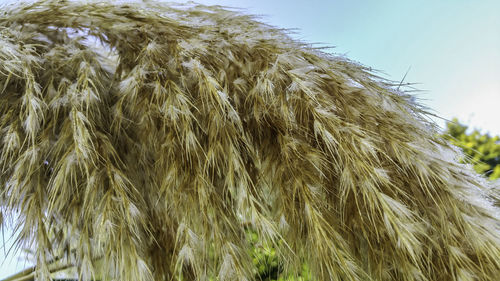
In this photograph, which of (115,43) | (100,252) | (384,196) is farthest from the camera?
(115,43)

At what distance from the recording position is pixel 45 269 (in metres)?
0.76

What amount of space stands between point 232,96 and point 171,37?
19 cm

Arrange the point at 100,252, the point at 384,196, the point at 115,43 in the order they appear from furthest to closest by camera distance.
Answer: the point at 115,43
the point at 100,252
the point at 384,196

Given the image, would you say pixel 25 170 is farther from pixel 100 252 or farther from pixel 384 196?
pixel 384 196

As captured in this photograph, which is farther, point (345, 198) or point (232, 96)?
point (232, 96)

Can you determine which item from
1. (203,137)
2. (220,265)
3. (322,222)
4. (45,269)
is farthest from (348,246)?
(45,269)

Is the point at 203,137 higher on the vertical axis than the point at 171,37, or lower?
lower

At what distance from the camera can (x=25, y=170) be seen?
0.77 metres

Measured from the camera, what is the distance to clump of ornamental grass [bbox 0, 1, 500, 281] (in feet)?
2.25

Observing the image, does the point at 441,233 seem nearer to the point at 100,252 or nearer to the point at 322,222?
the point at 322,222

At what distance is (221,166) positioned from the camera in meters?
0.76

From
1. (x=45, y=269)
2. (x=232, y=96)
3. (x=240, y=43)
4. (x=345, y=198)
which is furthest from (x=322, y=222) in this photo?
(x=45, y=269)

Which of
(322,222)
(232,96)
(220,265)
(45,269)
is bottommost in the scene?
(45,269)

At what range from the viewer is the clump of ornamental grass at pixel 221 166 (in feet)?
2.25
